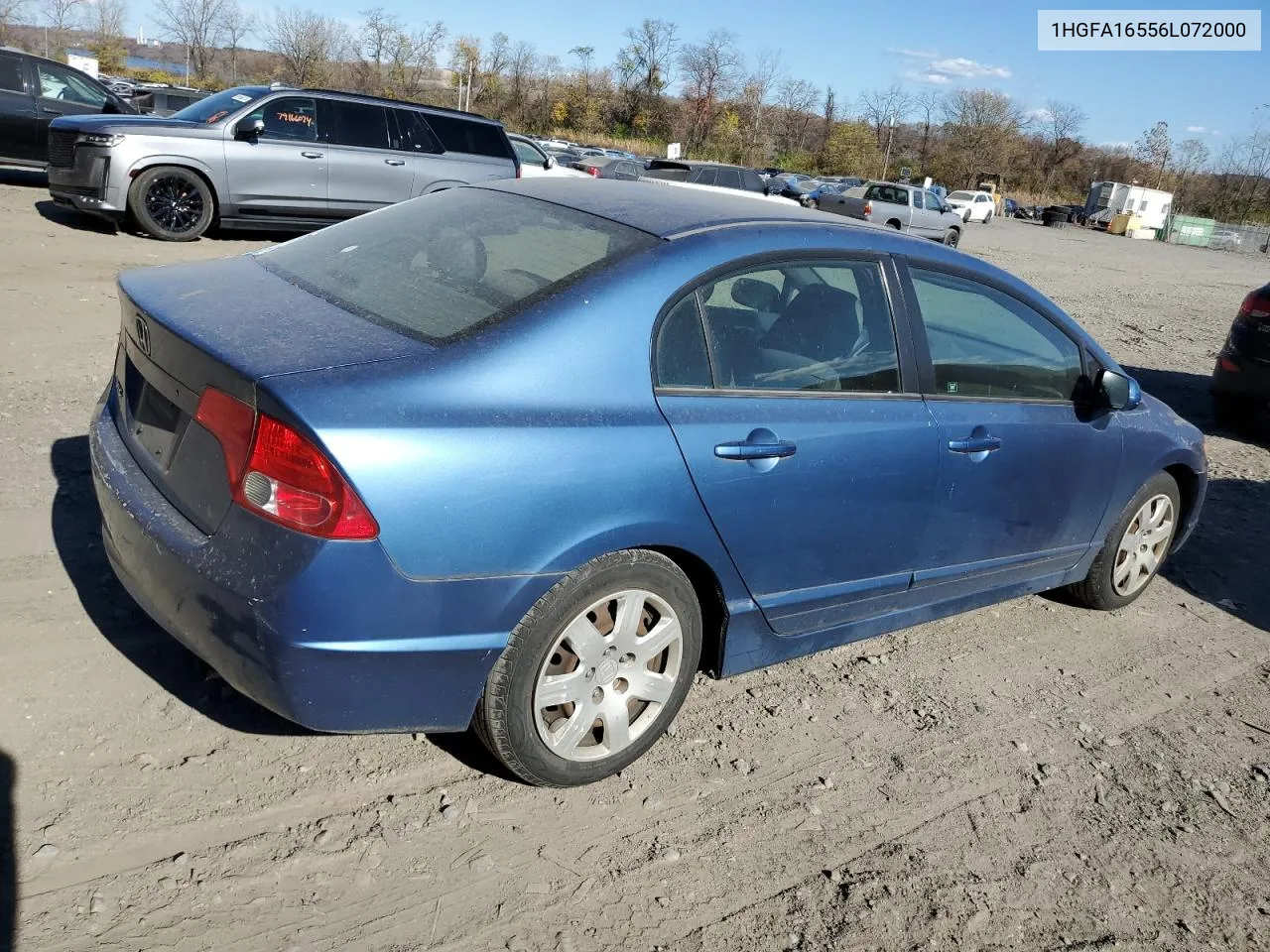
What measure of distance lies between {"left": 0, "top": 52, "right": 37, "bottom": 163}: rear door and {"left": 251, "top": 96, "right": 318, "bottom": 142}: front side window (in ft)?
14.9

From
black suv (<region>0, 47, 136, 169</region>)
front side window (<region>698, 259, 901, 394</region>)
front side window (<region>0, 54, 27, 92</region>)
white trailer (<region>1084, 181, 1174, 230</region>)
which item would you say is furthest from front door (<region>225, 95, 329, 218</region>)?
white trailer (<region>1084, 181, 1174, 230</region>)

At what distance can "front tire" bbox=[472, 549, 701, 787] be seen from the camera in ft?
9.23

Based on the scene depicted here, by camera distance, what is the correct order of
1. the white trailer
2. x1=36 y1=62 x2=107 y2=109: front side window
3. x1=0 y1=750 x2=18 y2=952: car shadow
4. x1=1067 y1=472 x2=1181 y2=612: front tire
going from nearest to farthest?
1. x1=0 y1=750 x2=18 y2=952: car shadow
2. x1=1067 y1=472 x2=1181 y2=612: front tire
3. x1=36 y1=62 x2=107 y2=109: front side window
4. the white trailer

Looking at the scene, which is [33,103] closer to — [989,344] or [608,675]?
[989,344]

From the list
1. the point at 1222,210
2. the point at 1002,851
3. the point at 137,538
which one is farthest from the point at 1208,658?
the point at 1222,210

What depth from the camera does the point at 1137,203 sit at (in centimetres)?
5934

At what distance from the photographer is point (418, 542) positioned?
2.54 metres

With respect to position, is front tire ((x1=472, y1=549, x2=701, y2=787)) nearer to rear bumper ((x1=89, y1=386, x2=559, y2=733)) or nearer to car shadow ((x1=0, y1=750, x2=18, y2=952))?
rear bumper ((x1=89, y1=386, x2=559, y2=733))

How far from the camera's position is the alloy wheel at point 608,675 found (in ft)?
9.57

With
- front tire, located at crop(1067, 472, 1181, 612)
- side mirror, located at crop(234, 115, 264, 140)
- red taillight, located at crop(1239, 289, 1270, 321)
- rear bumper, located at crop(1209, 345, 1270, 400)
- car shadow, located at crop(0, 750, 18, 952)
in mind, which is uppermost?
side mirror, located at crop(234, 115, 264, 140)

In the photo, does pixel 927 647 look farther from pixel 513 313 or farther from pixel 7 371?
pixel 7 371

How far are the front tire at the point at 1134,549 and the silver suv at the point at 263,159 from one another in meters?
9.61

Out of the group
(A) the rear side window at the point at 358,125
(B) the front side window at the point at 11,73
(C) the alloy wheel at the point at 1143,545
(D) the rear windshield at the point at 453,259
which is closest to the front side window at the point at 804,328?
(D) the rear windshield at the point at 453,259

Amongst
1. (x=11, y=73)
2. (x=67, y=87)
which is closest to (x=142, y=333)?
(x=11, y=73)
